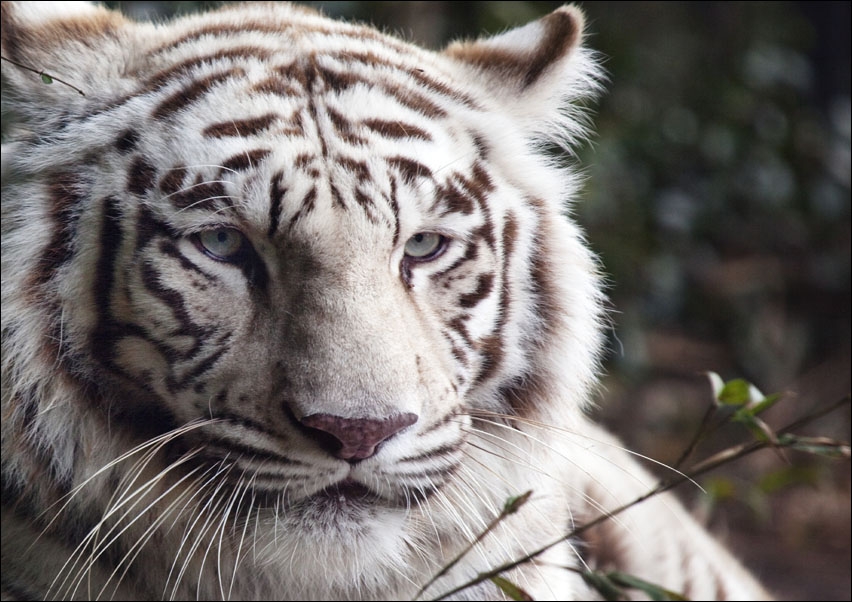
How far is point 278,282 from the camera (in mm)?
1956

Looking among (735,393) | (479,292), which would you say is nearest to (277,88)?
(479,292)

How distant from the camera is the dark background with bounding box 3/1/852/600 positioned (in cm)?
441

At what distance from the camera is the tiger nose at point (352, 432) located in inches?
70.1

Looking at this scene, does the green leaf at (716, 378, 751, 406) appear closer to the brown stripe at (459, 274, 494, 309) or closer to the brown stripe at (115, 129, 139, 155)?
the brown stripe at (459, 274, 494, 309)

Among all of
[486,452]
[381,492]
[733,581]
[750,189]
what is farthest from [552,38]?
[750,189]

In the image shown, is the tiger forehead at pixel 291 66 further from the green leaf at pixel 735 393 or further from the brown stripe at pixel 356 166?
the green leaf at pixel 735 393

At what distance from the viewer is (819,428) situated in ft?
17.1

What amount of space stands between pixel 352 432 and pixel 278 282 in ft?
1.15

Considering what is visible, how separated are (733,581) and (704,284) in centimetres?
270

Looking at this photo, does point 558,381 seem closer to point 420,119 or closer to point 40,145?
point 420,119

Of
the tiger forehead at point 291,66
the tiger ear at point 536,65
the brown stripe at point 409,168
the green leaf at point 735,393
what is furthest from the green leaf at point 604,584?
the tiger ear at point 536,65

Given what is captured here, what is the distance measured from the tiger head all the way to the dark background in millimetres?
1677

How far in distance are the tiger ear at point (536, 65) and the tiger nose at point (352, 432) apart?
95 centimetres

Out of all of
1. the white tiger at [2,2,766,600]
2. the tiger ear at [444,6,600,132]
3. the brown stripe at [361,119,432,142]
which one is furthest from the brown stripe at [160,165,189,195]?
the tiger ear at [444,6,600,132]
